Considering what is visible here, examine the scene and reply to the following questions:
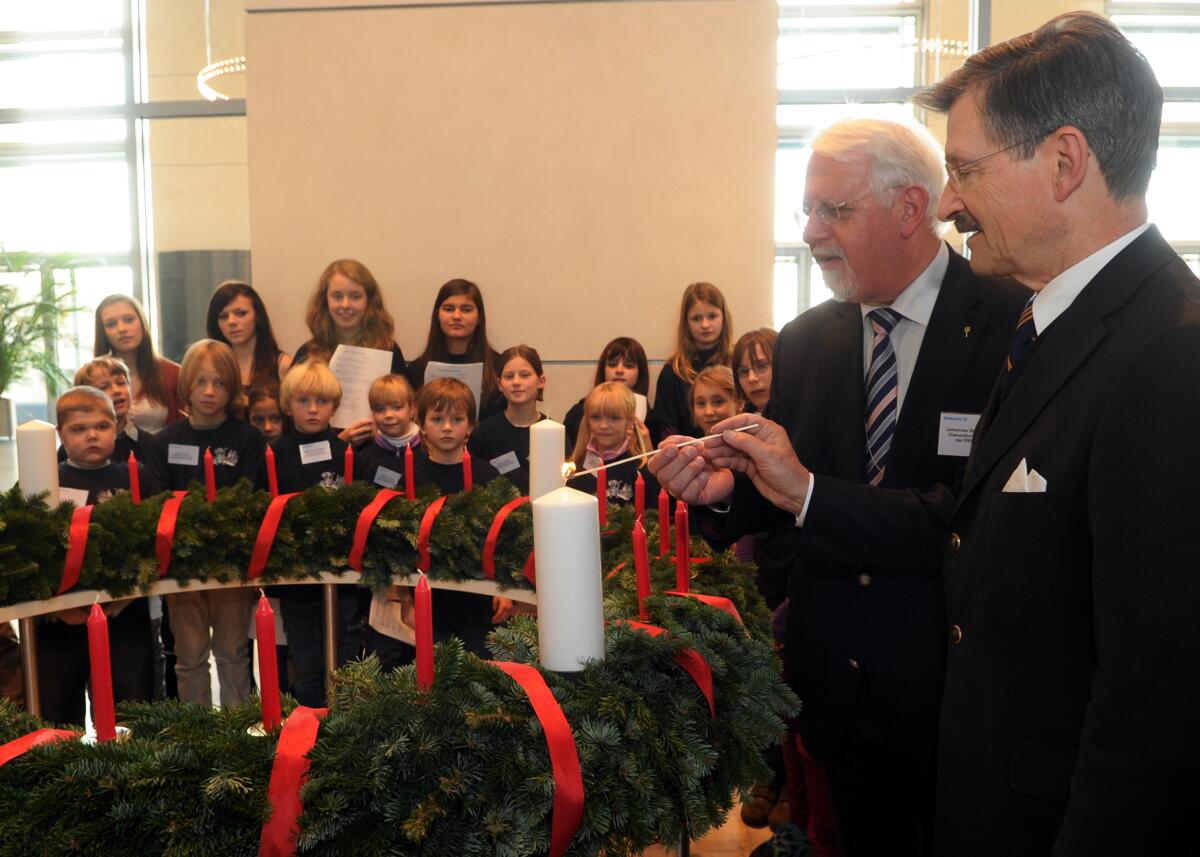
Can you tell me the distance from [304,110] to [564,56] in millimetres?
1411

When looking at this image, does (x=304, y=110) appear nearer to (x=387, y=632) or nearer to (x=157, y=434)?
(x=157, y=434)

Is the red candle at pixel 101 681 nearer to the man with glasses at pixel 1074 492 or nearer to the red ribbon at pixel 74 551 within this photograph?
the man with glasses at pixel 1074 492

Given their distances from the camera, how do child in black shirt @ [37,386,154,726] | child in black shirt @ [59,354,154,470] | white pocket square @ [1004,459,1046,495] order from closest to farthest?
white pocket square @ [1004,459,1046,495]
child in black shirt @ [37,386,154,726]
child in black shirt @ [59,354,154,470]

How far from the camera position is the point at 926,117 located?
6.17 meters

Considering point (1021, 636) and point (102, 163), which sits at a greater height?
point (102, 163)

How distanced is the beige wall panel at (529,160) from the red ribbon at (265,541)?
3206 millimetres

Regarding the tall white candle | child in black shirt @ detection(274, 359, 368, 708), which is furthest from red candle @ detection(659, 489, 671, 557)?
child in black shirt @ detection(274, 359, 368, 708)

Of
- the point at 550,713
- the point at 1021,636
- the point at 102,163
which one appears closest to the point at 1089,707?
the point at 1021,636

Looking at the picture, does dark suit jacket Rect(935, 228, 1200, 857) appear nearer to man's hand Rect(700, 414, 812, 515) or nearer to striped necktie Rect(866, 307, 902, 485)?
man's hand Rect(700, 414, 812, 515)

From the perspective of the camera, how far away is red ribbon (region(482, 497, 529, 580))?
2487 millimetres

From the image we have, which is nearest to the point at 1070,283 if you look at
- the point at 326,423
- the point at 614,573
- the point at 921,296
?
the point at 921,296

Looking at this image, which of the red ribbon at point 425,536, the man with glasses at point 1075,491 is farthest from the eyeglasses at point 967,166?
the red ribbon at point 425,536

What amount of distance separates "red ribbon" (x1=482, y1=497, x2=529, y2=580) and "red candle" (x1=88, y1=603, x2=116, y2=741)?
1.17 m

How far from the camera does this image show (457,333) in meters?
5.12
